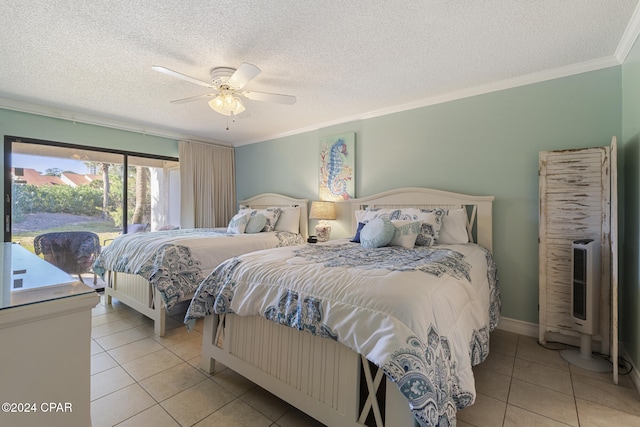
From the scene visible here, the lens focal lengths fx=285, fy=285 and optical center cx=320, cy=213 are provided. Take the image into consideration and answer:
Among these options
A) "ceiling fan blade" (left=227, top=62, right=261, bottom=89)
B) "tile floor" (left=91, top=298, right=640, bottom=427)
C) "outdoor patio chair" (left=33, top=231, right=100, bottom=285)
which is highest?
"ceiling fan blade" (left=227, top=62, right=261, bottom=89)

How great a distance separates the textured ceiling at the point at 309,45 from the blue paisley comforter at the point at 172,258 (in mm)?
1554

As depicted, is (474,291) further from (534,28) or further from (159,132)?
(159,132)

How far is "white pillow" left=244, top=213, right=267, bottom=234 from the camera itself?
3709 millimetres

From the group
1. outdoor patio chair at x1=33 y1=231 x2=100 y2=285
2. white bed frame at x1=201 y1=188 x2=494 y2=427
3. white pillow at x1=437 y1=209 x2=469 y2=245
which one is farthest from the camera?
outdoor patio chair at x1=33 y1=231 x2=100 y2=285

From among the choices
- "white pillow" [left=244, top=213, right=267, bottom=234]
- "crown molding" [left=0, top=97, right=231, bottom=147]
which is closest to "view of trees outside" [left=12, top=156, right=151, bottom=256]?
"crown molding" [left=0, top=97, right=231, bottom=147]

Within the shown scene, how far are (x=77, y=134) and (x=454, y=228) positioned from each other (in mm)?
4698

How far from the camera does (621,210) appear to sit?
7.22 feet

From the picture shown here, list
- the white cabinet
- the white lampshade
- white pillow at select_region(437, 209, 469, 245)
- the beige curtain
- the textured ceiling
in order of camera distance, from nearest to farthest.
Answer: the textured ceiling < the white cabinet < white pillow at select_region(437, 209, 469, 245) < the white lampshade < the beige curtain

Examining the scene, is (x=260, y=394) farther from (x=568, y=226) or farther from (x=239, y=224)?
(x=568, y=226)

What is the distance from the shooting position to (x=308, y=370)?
1430mm

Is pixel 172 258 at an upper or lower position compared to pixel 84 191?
lower

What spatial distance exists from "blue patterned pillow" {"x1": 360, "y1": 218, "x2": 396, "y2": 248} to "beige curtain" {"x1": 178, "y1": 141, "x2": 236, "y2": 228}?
325cm

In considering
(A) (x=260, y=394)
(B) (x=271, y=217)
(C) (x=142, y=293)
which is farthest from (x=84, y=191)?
(A) (x=260, y=394)

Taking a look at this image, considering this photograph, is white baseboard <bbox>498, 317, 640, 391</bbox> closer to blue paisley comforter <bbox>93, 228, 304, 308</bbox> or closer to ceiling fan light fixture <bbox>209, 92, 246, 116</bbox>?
blue paisley comforter <bbox>93, 228, 304, 308</bbox>
